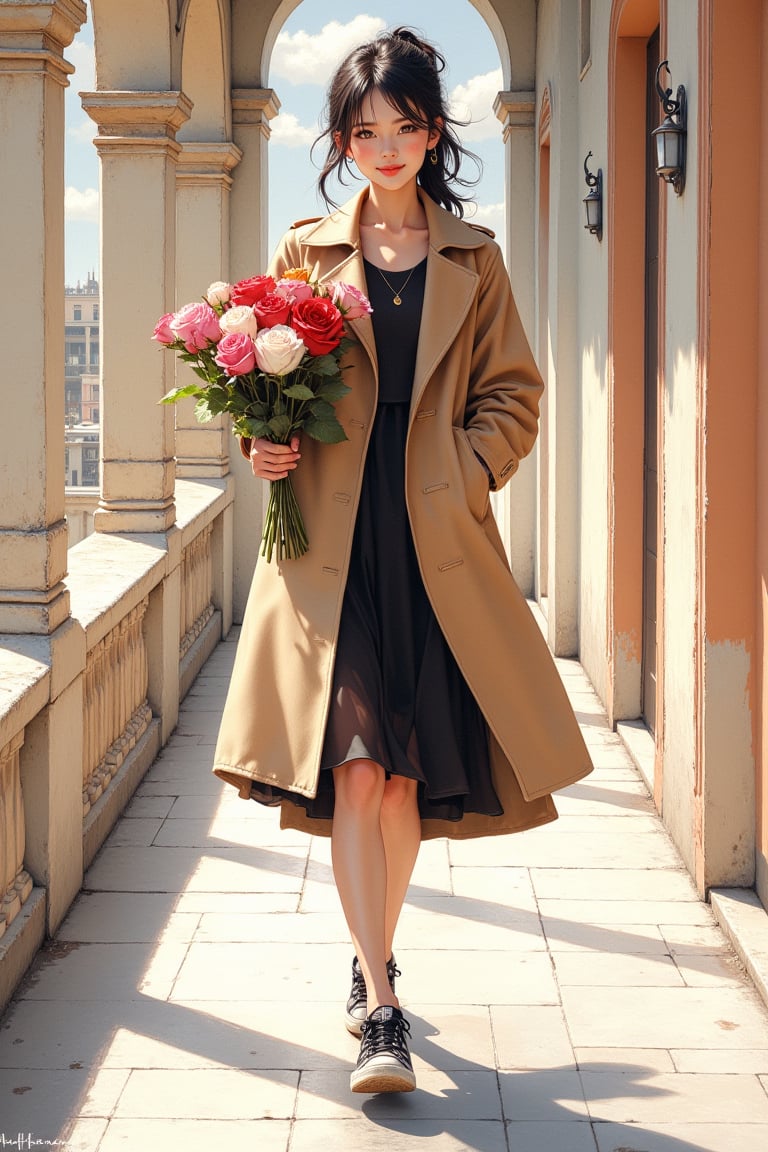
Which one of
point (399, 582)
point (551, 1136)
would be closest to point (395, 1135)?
point (551, 1136)

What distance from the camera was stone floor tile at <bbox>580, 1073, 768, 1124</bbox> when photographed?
3.21 metres

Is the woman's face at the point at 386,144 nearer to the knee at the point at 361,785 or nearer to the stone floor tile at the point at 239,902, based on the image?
the knee at the point at 361,785

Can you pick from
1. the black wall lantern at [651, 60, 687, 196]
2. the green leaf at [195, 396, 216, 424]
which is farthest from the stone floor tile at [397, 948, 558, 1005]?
the black wall lantern at [651, 60, 687, 196]

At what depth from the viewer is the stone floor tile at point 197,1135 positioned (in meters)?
3.06

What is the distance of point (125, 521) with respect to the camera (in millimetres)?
6992

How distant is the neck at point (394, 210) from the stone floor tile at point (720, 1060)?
206 centimetres

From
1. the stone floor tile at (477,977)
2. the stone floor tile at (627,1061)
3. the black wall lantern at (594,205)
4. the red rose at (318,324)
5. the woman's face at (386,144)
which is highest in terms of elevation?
the black wall lantern at (594,205)

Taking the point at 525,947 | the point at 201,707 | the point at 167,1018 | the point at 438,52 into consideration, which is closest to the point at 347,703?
the point at 167,1018

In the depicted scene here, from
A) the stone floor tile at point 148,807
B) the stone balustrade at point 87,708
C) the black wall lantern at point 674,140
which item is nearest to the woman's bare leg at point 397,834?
the stone balustrade at point 87,708

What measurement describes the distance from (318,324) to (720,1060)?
6.31ft

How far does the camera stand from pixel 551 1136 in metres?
3.12

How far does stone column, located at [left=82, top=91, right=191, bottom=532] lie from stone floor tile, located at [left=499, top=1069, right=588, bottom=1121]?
4.07 metres

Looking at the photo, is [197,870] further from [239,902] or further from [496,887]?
[496,887]

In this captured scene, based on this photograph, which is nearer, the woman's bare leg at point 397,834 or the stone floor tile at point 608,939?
the woman's bare leg at point 397,834
